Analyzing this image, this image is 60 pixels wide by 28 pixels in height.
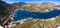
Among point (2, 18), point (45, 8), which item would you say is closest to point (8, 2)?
point (2, 18)

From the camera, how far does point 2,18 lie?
3762 mm

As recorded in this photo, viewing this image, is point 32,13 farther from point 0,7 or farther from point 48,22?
point 0,7

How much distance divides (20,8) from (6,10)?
14.8 inches

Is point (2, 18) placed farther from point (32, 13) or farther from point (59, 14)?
point (59, 14)

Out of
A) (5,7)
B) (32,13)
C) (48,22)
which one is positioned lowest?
(48,22)

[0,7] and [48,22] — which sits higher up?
[0,7]

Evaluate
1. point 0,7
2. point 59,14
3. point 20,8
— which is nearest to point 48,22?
point 59,14

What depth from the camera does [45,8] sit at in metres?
3.67

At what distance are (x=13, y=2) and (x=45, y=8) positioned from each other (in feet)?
2.78

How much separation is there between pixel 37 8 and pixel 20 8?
0.44m

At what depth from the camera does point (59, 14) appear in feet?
11.8

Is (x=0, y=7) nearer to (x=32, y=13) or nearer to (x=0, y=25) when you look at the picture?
(x=0, y=25)

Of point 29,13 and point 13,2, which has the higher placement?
point 13,2

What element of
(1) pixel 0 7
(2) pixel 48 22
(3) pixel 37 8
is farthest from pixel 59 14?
(1) pixel 0 7
